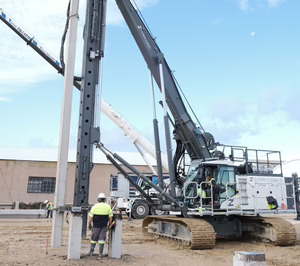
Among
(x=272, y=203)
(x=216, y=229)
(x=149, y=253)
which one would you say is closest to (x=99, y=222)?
(x=149, y=253)

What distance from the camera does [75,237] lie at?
8242 mm

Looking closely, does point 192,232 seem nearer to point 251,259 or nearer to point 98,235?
point 98,235

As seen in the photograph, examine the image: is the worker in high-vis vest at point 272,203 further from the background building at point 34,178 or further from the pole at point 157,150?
the background building at point 34,178

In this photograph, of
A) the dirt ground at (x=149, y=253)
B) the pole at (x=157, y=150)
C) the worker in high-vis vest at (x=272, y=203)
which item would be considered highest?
the pole at (x=157, y=150)

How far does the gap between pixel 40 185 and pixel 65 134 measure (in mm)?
25634

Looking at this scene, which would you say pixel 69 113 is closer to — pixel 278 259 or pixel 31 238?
pixel 31 238

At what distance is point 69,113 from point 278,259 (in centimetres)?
714

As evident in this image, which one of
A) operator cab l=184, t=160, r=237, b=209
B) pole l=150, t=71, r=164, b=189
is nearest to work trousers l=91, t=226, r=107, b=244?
pole l=150, t=71, r=164, b=189

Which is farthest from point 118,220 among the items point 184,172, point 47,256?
point 184,172

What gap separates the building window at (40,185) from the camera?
33844 mm

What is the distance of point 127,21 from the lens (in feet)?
39.4

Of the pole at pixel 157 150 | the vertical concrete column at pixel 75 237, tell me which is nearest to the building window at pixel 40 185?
the pole at pixel 157 150

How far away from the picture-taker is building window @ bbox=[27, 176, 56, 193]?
33.8 metres

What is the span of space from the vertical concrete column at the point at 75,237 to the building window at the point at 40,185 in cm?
2738
